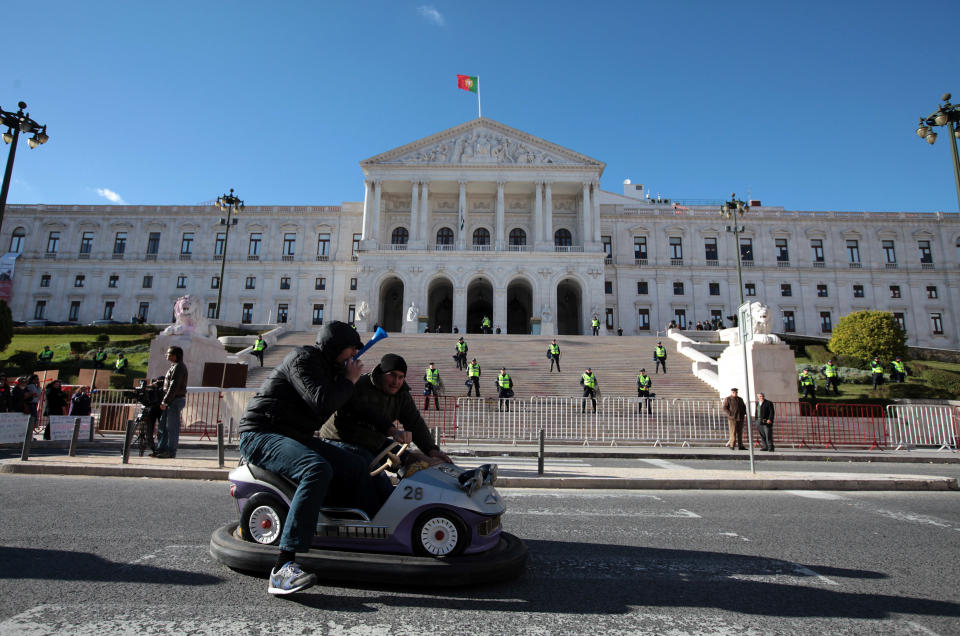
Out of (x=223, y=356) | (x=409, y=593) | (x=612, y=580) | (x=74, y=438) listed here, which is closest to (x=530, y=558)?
(x=612, y=580)

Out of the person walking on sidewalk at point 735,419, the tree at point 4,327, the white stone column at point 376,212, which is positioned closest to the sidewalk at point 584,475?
the person walking on sidewalk at point 735,419

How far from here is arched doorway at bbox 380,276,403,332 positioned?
4842 cm

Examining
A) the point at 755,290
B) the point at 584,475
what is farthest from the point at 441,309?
the point at 584,475

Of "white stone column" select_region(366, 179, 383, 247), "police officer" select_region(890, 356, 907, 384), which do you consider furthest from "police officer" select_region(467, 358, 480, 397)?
"white stone column" select_region(366, 179, 383, 247)

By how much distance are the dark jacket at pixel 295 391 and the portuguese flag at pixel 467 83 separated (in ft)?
153

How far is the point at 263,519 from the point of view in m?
3.60

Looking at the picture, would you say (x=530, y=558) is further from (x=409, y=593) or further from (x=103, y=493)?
(x=103, y=493)

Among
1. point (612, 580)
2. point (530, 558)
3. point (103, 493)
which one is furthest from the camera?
point (103, 493)

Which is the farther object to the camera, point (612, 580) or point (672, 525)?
point (672, 525)

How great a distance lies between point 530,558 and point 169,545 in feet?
8.96

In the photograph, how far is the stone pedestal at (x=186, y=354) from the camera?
1627cm

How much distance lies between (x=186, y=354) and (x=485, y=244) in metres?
34.0

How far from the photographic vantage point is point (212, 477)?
7980 mm

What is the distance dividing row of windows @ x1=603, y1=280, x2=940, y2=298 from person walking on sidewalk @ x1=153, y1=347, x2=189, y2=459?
4559 centimetres
